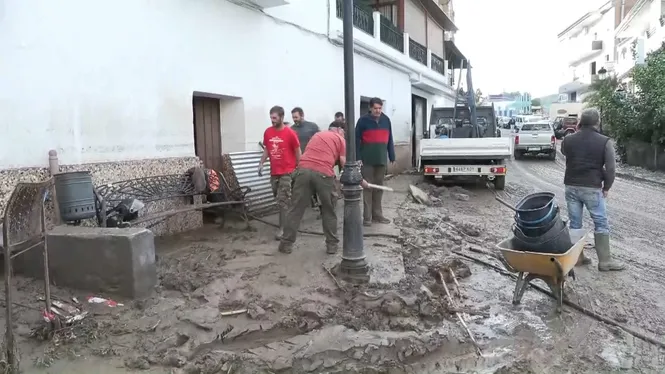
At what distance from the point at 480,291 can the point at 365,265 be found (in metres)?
1.21

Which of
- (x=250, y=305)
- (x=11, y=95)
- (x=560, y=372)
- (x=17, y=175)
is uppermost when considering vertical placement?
(x=11, y=95)

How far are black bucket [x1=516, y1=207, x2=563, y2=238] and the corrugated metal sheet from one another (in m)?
4.45

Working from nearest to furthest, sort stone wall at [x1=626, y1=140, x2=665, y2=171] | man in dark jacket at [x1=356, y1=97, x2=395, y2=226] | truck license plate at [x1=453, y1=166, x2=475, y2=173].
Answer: man in dark jacket at [x1=356, y1=97, x2=395, y2=226], truck license plate at [x1=453, y1=166, x2=475, y2=173], stone wall at [x1=626, y1=140, x2=665, y2=171]

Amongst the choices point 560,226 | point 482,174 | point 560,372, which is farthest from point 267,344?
point 482,174

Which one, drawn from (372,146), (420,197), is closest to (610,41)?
(420,197)

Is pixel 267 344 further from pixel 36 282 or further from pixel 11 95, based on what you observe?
pixel 11 95

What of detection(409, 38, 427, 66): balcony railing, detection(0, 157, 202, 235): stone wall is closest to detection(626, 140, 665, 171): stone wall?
detection(409, 38, 427, 66): balcony railing

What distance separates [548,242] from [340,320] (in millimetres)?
1967

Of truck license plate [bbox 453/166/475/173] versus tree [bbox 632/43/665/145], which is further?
tree [bbox 632/43/665/145]

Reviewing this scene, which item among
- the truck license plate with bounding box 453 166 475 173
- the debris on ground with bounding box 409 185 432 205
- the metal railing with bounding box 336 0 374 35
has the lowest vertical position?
the debris on ground with bounding box 409 185 432 205

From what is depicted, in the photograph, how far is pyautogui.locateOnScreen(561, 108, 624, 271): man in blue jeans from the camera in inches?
225

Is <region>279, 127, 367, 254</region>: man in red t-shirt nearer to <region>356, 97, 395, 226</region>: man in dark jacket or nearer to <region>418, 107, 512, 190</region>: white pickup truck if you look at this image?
<region>356, 97, 395, 226</region>: man in dark jacket

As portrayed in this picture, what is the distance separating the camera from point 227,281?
4.91m

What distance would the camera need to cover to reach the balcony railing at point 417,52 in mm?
19553
